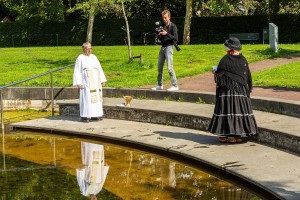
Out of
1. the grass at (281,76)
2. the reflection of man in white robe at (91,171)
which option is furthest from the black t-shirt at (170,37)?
the reflection of man in white robe at (91,171)

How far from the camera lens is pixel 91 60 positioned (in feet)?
44.3

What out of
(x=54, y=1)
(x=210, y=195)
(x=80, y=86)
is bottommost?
(x=210, y=195)

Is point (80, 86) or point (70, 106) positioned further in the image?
point (70, 106)

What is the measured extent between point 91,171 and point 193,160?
1.66 meters

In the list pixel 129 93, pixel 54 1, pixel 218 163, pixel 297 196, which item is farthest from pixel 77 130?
pixel 54 1

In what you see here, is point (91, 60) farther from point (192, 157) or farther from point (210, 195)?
point (210, 195)

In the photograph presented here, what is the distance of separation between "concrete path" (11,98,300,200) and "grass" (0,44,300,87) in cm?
394

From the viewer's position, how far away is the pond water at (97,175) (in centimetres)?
799

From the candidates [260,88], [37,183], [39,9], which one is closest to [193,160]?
[37,183]

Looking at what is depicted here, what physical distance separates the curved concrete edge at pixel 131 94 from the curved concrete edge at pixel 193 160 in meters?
2.68

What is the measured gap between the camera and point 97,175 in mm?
9070

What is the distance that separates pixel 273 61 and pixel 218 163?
42.1 ft

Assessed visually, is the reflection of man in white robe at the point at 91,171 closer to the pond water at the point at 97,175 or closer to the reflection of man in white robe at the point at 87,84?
the pond water at the point at 97,175

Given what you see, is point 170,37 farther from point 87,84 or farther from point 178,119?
point 178,119
